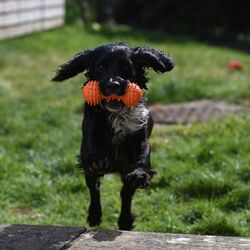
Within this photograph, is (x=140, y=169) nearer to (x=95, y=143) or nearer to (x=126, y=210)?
(x=95, y=143)

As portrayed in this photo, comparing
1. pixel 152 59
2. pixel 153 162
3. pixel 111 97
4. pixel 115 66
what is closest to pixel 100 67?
pixel 115 66

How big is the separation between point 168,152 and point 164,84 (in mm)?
2724

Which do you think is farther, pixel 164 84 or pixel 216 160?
pixel 164 84

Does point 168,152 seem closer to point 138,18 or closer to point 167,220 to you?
point 167,220

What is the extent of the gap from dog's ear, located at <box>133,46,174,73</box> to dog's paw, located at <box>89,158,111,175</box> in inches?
29.1

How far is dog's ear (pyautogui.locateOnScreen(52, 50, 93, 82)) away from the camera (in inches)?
181

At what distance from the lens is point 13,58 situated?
38.3 ft

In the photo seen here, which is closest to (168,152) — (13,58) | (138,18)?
(13,58)

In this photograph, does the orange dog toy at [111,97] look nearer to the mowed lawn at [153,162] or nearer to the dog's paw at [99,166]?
the dog's paw at [99,166]

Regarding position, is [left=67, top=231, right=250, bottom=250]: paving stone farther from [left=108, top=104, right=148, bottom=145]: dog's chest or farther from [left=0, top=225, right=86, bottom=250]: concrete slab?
[left=108, top=104, right=148, bottom=145]: dog's chest

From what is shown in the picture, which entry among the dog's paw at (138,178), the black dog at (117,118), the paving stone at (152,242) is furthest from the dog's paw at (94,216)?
the dog's paw at (138,178)

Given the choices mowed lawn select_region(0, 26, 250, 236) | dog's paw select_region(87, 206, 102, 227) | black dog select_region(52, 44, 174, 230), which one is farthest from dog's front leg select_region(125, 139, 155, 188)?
mowed lawn select_region(0, 26, 250, 236)

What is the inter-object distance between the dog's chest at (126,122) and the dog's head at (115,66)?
0.49ft

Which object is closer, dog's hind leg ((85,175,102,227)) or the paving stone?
the paving stone
